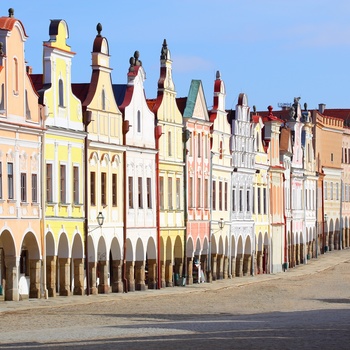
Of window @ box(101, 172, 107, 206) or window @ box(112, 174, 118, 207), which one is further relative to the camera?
window @ box(112, 174, 118, 207)

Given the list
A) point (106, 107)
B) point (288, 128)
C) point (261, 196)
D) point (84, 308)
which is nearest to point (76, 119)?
point (106, 107)

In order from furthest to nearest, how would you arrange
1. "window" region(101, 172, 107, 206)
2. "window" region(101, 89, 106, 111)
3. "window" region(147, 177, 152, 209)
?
"window" region(147, 177, 152, 209) < "window" region(101, 172, 107, 206) < "window" region(101, 89, 106, 111)

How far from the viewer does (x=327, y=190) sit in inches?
5034

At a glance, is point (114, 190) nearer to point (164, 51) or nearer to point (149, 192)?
point (149, 192)

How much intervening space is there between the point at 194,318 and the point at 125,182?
2048 cm

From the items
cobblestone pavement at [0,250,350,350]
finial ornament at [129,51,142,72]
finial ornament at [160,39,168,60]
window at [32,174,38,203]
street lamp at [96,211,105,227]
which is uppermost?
finial ornament at [160,39,168,60]

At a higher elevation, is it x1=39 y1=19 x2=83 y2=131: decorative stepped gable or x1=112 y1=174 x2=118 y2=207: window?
x1=39 y1=19 x2=83 y2=131: decorative stepped gable

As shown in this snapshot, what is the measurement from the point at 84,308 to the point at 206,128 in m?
30.4

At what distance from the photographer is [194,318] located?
49.8m

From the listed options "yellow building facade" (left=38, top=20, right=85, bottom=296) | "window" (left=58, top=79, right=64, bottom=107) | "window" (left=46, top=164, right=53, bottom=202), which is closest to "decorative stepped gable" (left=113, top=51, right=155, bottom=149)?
"yellow building facade" (left=38, top=20, right=85, bottom=296)

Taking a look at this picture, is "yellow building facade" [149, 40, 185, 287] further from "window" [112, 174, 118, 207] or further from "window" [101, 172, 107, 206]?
"window" [101, 172, 107, 206]

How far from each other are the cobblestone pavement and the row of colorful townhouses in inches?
73.2

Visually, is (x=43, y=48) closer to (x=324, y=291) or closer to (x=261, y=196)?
(x=324, y=291)

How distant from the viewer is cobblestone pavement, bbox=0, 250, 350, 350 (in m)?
35.2
